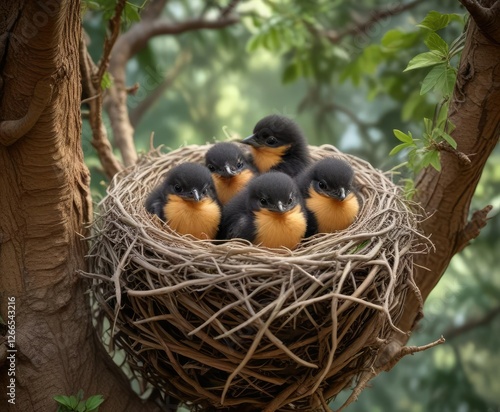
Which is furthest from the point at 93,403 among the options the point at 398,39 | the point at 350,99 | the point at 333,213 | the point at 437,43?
the point at 350,99

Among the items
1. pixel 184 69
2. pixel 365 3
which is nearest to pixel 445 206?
pixel 365 3

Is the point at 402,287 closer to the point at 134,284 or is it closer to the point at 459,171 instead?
the point at 459,171

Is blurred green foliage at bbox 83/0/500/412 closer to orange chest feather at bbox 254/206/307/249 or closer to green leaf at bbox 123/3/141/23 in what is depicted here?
green leaf at bbox 123/3/141/23

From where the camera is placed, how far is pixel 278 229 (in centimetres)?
244

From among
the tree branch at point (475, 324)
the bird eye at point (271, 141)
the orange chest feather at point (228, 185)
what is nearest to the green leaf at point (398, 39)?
the bird eye at point (271, 141)

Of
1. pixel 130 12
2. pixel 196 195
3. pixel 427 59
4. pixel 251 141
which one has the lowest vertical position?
pixel 251 141

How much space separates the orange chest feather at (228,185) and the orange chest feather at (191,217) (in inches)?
12.4

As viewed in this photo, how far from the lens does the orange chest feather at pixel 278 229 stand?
2.43 meters

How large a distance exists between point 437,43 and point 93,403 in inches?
64.5

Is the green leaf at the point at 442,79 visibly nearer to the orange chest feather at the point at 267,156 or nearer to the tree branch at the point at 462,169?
the tree branch at the point at 462,169

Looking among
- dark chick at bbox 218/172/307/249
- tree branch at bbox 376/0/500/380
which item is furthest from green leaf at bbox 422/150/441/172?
dark chick at bbox 218/172/307/249

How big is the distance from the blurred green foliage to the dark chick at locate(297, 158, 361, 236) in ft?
1.41

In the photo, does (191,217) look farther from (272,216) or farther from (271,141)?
(271,141)

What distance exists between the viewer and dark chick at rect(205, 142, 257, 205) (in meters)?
2.87
